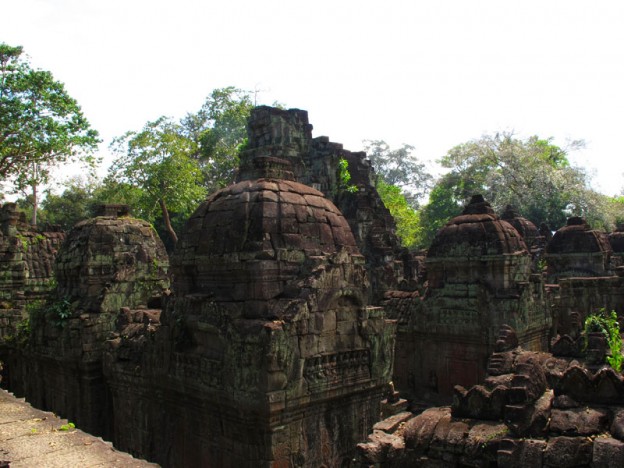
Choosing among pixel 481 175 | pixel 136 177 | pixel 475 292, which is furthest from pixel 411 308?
pixel 481 175

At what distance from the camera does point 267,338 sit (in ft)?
18.9

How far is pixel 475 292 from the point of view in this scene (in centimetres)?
1061

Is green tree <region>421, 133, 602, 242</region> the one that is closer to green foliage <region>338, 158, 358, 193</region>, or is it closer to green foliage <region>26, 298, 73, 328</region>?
green foliage <region>338, 158, 358, 193</region>

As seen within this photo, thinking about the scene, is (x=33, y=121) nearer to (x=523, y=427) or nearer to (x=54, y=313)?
(x=54, y=313)

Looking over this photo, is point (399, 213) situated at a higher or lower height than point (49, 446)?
higher

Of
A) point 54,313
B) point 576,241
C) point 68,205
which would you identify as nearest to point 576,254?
point 576,241

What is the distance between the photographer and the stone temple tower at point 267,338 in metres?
5.93

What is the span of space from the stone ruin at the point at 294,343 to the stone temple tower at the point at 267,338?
2 centimetres

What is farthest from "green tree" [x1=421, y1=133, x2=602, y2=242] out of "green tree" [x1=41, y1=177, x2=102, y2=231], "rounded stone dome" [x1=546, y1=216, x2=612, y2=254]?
"green tree" [x1=41, y1=177, x2=102, y2=231]

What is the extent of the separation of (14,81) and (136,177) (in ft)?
28.8

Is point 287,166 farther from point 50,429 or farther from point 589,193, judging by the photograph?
point 589,193

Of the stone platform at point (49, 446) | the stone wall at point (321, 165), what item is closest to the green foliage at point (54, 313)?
the stone platform at point (49, 446)

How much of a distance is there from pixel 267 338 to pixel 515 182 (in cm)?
3392

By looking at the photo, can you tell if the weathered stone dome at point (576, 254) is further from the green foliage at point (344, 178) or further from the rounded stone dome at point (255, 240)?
the rounded stone dome at point (255, 240)
